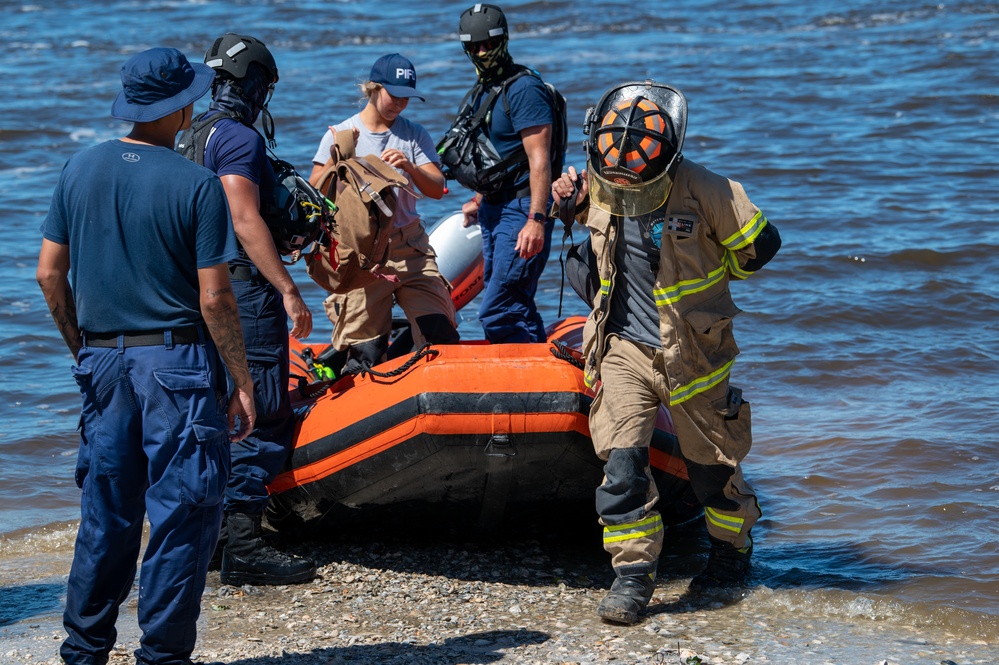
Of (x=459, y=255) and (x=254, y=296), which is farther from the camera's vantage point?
(x=459, y=255)

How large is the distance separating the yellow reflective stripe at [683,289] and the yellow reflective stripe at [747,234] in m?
0.14

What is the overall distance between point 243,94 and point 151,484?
1728mm

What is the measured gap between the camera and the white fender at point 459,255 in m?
6.79

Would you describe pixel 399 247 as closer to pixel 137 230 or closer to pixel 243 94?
pixel 243 94

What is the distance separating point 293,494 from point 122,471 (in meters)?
1.54

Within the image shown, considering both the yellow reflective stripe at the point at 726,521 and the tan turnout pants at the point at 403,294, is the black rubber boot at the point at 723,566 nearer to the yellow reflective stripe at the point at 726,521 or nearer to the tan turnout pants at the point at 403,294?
the yellow reflective stripe at the point at 726,521

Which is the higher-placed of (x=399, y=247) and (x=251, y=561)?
(x=399, y=247)

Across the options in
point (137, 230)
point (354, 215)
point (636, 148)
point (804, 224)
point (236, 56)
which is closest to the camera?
point (137, 230)

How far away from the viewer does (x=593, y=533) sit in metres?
5.60

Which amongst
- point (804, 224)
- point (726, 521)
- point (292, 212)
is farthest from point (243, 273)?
point (804, 224)

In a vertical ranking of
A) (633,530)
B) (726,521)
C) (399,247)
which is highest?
(399,247)

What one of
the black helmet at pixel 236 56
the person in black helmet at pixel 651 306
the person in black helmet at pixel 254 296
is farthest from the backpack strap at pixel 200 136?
the person in black helmet at pixel 651 306

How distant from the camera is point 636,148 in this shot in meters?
4.38

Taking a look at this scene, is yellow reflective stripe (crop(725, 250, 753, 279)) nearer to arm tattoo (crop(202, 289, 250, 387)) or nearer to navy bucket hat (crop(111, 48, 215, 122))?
arm tattoo (crop(202, 289, 250, 387))
